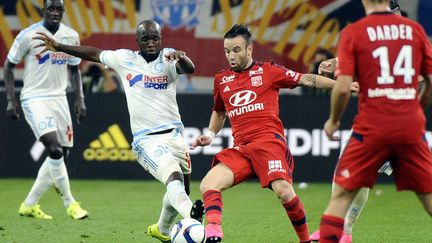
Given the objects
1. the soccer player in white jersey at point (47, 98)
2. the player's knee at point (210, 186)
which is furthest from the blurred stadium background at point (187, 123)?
the player's knee at point (210, 186)

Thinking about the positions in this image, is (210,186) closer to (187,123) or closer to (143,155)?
(143,155)

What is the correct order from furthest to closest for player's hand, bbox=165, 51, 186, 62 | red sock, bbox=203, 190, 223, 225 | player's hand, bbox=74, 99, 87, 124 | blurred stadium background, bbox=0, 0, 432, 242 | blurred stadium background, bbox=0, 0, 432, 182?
blurred stadium background, bbox=0, 0, 432, 182 < player's hand, bbox=74, 99, 87, 124 < blurred stadium background, bbox=0, 0, 432, 242 < player's hand, bbox=165, 51, 186, 62 < red sock, bbox=203, 190, 223, 225

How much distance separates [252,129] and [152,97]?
1042mm

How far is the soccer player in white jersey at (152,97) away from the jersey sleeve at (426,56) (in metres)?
2.54

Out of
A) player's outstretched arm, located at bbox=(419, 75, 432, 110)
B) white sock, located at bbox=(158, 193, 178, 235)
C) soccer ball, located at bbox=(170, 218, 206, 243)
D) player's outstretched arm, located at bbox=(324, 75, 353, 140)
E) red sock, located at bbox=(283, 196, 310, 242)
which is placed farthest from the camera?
white sock, located at bbox=(158, 193, 178, 235)

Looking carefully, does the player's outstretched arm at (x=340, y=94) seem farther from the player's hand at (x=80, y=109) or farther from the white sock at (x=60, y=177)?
A: the player's hand at (x=80, y=109)

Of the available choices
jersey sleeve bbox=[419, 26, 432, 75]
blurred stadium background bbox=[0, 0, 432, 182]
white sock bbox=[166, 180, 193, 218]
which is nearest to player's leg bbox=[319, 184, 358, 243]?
jersey sleeve bbox=[419, 26, 432, 75]

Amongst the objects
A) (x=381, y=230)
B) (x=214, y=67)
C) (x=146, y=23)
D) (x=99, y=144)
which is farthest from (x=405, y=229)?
(x=214, y=67)

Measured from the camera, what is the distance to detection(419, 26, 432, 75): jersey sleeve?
7.43 meters

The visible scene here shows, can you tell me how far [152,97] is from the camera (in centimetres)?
977

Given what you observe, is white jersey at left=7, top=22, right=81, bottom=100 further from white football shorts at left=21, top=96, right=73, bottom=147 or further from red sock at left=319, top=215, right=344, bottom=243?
red sock at left=319, top=215, right=344, bottom=243

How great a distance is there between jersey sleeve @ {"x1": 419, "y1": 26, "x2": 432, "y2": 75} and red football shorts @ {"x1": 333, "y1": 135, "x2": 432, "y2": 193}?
523mm

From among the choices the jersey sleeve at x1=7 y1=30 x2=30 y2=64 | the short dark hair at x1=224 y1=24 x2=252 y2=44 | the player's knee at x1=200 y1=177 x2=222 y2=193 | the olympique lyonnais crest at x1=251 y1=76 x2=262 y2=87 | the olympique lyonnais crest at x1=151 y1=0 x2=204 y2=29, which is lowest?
the olympique lyonnais crest at x1=151 y1=0 x2=204 y2=29

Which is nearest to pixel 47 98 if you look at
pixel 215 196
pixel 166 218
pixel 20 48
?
pixel 20 48
